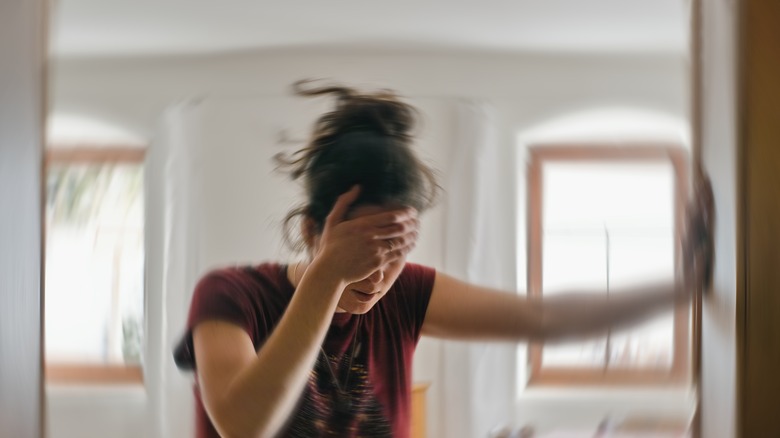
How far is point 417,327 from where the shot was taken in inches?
25.4

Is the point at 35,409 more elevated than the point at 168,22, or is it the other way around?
the point at 168,22

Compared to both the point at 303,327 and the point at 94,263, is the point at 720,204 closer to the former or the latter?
the point at 303,327

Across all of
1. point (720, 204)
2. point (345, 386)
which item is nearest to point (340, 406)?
point (345, 386)

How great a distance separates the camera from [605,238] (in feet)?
2.16

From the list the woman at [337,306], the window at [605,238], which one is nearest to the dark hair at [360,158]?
the woman at [337,306]

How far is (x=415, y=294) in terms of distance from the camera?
2.11ft

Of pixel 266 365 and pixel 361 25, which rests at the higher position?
pixel 361 25

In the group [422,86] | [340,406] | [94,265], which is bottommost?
[340,406]

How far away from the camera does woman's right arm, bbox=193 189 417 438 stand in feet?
2.06

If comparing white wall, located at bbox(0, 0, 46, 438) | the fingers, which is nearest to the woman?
the fingers

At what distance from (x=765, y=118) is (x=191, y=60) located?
0.50 m

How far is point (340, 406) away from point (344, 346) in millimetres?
50

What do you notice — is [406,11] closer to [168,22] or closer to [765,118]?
[168,22]

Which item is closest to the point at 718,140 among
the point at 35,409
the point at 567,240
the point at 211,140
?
the point at 567,240
